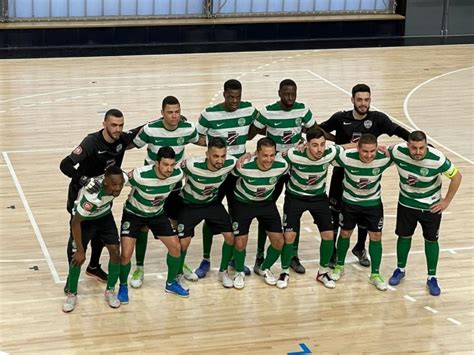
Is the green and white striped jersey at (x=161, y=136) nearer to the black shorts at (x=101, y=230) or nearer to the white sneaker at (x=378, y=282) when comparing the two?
the black shorts at (x=101, y=230)

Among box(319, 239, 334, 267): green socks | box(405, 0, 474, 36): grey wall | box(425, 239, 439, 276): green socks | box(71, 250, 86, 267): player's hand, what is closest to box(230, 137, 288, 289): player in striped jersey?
box(319, 239, 334, 267): green socks

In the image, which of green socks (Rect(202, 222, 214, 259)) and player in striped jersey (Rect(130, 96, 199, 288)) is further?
green socks (Rect(202, 222, 214, 259))

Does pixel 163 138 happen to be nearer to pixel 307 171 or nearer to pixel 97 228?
pixel 97 228

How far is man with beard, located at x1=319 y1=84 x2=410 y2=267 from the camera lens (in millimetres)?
9195

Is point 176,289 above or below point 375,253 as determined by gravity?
below

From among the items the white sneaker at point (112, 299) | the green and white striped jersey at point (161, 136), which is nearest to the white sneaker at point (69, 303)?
the white sneaker at point (112, 299)

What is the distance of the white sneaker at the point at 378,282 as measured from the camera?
9167 millimetres

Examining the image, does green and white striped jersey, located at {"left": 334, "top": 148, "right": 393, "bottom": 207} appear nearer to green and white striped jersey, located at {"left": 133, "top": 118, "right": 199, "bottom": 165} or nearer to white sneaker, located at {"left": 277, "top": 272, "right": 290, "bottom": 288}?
white sneaker, located at {"left": 277, "top": 272, "right": 290, "bottom": 288}

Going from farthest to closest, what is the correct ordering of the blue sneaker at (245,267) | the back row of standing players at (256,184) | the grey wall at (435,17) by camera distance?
the grey wall at (435,17) → the blue sneaker at (245,267) → the back row of standing players at (256,184)

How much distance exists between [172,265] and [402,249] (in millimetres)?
2077

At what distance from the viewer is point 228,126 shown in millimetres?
9227

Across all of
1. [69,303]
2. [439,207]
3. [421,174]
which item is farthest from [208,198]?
[439,207]

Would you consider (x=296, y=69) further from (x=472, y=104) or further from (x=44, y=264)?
(x=44, y=264)

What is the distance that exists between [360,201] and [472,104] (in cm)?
712
